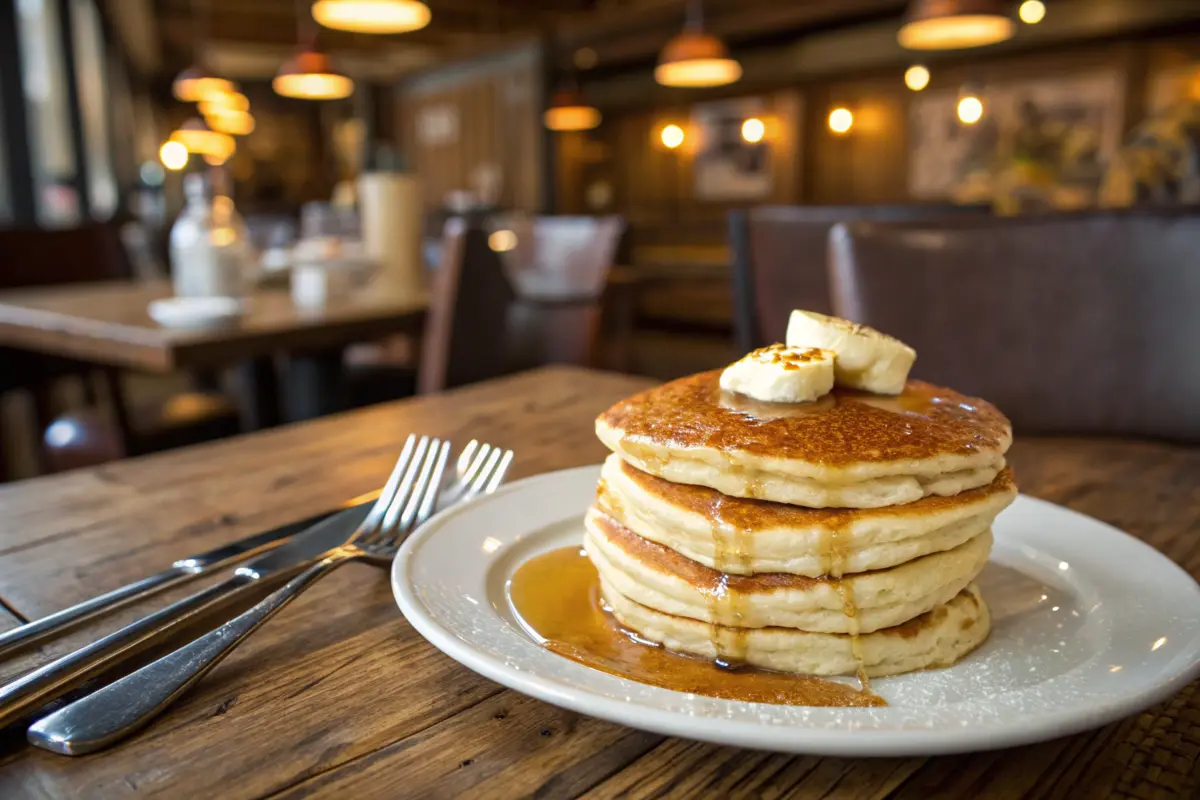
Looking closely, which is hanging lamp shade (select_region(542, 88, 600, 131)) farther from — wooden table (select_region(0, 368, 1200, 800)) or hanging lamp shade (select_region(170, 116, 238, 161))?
wooden table (select_region(0, 368, 1200, 800))

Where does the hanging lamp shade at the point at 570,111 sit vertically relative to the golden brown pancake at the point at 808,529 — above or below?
above

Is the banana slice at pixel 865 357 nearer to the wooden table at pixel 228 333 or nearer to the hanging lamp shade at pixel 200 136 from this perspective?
the wooden table at pixel 228 333

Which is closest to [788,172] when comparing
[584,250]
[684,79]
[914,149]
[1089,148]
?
[914,149]

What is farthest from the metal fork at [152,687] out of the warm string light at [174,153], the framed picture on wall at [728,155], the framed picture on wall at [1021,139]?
the warm string light at [174,153]

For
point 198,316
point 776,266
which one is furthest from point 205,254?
point 776,266

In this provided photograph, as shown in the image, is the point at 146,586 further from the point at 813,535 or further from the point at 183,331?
the point at 183,331

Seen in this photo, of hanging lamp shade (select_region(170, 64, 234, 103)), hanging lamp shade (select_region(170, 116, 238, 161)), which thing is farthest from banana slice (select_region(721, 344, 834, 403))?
hanging lamp shade (select_region(170, 116, 238, 161))
